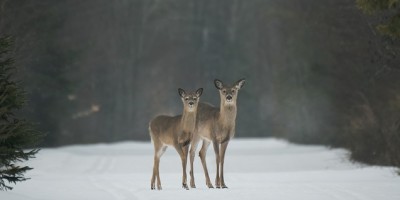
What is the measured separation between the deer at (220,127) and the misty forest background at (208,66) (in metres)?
5.28

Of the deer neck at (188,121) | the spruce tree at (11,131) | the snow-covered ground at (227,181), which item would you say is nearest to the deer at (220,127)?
the snow-covered ground at (227,181)

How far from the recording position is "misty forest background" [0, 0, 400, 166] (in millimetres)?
34000

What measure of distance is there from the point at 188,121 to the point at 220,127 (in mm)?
1096

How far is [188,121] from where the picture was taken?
20.0 meters

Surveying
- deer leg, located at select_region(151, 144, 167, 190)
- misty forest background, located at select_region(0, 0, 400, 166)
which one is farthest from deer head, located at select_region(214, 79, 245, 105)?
misty forest background, located at select_region(0, 0, 400, 166)

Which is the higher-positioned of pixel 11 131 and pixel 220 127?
pixel 11 131

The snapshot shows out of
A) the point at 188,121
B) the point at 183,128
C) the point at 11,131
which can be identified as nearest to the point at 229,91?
the point at 188,121

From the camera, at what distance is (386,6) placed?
699 inches

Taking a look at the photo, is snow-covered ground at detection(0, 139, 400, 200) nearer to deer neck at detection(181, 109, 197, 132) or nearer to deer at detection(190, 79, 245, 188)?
deer at detection(190, 79, 245, 188)

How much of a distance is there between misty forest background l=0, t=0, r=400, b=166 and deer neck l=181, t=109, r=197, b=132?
638 centimetres

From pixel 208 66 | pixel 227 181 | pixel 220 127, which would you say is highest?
pixel 220 127

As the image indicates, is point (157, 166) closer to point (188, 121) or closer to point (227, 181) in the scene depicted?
point (188, 121)

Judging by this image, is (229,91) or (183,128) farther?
(229,91)

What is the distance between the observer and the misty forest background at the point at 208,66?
34.0m
